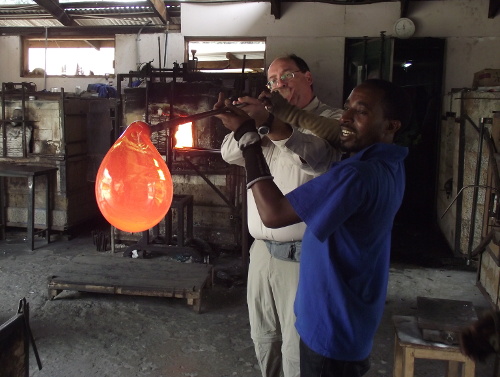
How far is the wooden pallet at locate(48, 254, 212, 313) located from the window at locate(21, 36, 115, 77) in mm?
4381

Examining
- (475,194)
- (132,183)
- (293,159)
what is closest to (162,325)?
(293,159)

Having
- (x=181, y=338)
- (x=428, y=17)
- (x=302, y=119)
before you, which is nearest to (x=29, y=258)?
(x=181, y=338)

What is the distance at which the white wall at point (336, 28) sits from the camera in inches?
283

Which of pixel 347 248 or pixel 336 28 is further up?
pixel 336 28

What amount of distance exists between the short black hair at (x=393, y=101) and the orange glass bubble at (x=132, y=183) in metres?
0.84

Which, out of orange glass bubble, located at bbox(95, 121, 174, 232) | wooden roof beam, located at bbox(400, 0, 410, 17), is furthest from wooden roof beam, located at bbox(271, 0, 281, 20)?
orange glass bubble, located at bbox(95, 121, 174, 232)

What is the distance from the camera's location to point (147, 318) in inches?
176

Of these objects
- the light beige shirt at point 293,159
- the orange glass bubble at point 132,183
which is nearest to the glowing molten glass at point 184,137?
the light beige shirt at point 293,159

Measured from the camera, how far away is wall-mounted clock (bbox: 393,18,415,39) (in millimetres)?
7093

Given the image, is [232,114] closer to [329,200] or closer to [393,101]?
[329,200]

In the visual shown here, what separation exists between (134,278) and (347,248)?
360 cm

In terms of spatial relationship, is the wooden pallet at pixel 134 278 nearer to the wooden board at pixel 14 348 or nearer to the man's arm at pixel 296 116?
the wooden board at pixel 14 348

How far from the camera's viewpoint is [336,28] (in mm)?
7371

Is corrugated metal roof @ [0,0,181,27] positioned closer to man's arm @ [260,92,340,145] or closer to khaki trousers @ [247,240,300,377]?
khaki trousers @ [247,240,300,377]
